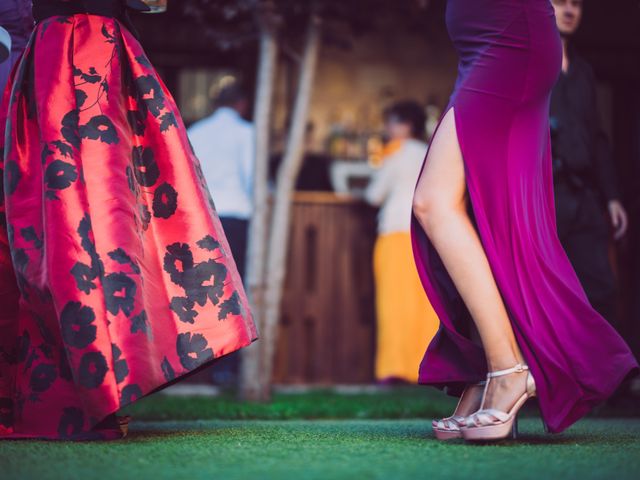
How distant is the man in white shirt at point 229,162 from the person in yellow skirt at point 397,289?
0.80 m

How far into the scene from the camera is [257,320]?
17.4 ft

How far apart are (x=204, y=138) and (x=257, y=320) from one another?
1.49 meters

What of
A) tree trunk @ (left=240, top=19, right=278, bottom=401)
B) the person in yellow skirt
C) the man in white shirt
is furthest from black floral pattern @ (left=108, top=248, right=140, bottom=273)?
the person in yellow skirt

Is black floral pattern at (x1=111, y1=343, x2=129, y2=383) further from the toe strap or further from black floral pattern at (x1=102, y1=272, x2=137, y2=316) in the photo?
the toe strap

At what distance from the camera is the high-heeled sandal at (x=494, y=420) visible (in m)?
2.60

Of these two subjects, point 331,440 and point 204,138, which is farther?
point 204,138

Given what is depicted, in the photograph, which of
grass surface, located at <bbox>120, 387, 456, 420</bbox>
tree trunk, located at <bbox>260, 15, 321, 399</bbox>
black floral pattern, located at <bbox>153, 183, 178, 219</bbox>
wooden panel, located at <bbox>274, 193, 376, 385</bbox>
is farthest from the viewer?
wooden panel, located at <bbox>274, 193, 376, 385</bbox>

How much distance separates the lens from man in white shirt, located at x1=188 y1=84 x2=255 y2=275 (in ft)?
20.4

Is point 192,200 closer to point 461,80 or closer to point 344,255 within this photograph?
point 461,80

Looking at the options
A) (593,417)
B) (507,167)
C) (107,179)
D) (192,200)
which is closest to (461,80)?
(507,167)

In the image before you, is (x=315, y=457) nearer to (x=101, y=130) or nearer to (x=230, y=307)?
(x=230, y=307)

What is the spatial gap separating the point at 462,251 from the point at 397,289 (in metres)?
3.50

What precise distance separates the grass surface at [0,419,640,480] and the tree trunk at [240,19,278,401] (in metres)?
2.22

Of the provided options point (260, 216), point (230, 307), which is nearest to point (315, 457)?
point (230, 307)
